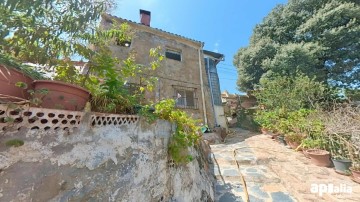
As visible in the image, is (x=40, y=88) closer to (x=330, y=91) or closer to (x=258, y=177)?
→ (x=258, y=177)

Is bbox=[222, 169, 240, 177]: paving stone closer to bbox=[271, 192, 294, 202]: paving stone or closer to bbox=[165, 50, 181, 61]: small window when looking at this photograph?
bbox=[271, 192, 294, 202]: paving stone

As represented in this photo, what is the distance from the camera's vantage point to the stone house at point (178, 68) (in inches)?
344

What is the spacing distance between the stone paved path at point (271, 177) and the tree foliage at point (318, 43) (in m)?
7.12

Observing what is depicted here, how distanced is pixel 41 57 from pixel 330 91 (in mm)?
13820

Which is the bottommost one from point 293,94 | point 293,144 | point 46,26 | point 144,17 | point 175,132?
point 293,144

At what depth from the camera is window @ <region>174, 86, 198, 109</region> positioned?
935 centimetres

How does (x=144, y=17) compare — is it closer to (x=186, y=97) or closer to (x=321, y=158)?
(x=186, y=97)

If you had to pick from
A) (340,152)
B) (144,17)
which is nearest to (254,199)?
(340,152)

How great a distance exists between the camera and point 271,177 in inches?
193

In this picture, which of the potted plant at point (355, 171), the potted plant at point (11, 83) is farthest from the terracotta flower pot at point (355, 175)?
the potted plant at point (11, 83)

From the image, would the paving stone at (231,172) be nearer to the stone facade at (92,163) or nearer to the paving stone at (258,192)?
the paving stone at (258,192)

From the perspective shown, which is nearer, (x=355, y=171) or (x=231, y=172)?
(x=355, y=171)

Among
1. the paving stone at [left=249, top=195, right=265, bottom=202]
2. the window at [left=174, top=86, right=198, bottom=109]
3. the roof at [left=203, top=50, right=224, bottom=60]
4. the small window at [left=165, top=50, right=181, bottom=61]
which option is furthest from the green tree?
the paving stone at [left=249, top=195, right=265, bottom=202]

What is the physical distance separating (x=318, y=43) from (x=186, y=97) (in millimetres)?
9637
